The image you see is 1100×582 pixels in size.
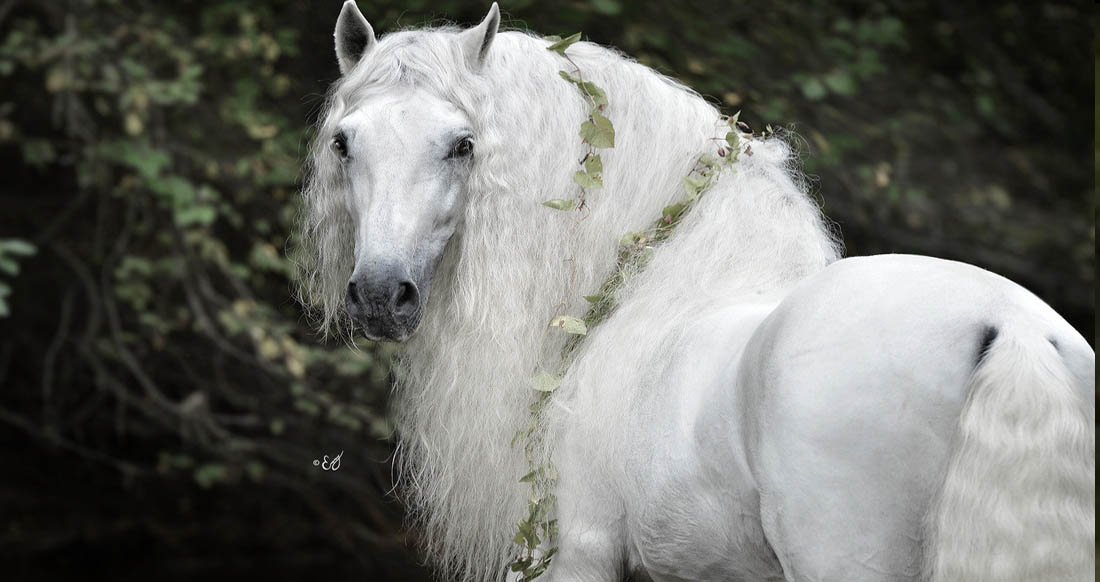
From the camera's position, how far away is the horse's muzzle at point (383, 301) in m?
1.91

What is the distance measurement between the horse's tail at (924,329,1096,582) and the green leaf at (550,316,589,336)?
81 centimetres

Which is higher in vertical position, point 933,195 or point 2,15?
point 2,15

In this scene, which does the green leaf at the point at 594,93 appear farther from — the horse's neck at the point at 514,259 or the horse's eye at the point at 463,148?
the horse's eye at the point at 463,148

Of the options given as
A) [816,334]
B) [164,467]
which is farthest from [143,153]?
[816,334]

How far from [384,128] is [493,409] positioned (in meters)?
0.57

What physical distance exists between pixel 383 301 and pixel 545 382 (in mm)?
348

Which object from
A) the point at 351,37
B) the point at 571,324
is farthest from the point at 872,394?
the point at 351,37

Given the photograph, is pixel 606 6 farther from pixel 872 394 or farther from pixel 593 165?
pixel 872 394

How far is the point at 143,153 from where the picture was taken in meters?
4.07

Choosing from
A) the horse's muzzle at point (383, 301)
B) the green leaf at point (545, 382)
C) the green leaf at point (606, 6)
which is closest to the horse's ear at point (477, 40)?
the horse's muzzle at point (383, 301)

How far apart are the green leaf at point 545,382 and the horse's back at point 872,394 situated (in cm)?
56

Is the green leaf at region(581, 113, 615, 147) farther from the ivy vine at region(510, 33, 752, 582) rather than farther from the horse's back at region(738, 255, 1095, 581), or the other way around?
the horse's back at region(738, 255, 1095, 581)

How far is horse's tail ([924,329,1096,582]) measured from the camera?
1368 millimetres

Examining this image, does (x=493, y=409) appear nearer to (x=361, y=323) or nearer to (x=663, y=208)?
(x=361, y=323)
